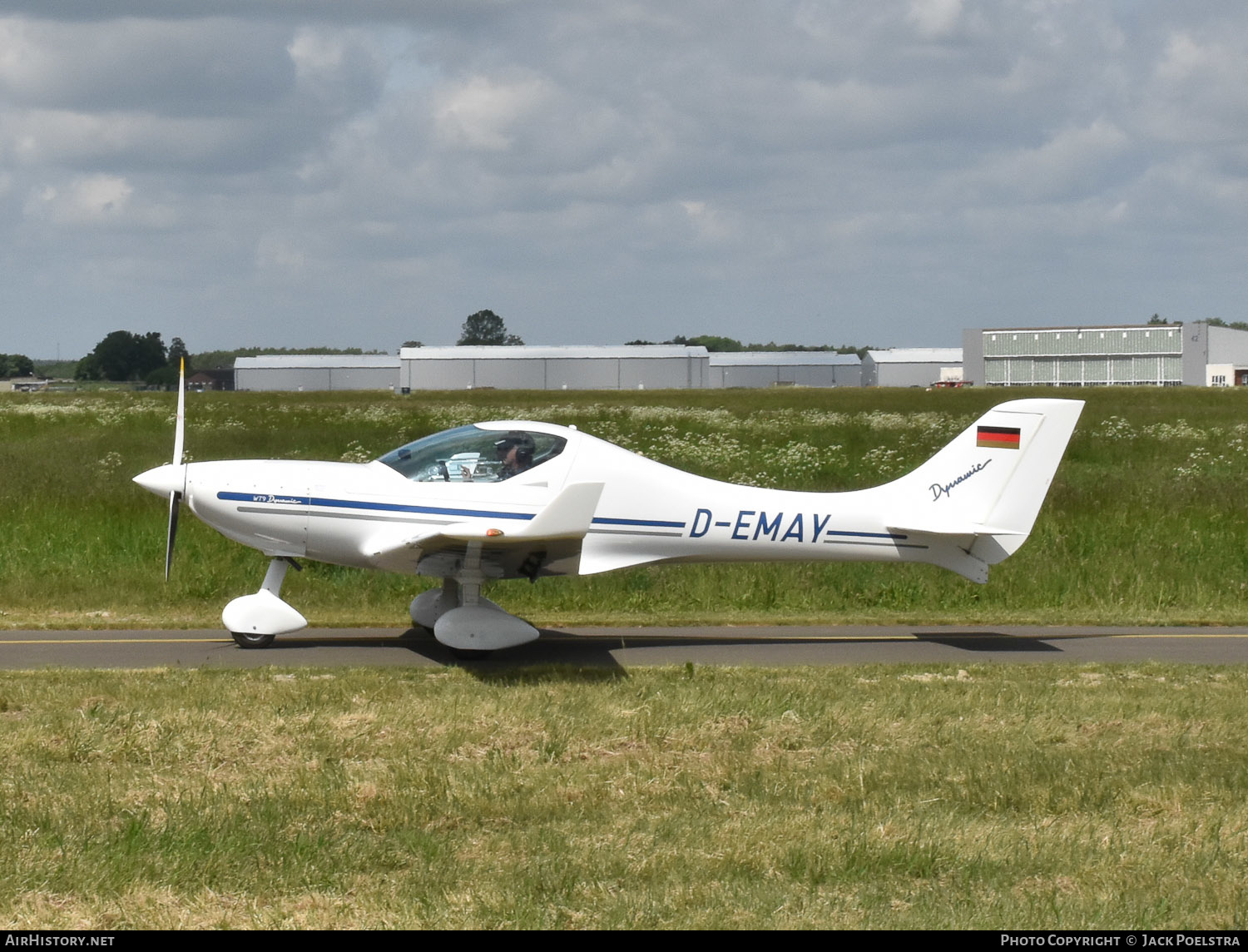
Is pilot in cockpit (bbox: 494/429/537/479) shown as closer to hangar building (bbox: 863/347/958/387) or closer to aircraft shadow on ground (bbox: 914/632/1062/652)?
aircraft shadow on ground (bbox: 914/632/1062/652)

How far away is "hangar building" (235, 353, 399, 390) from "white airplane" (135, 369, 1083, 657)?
348 feet

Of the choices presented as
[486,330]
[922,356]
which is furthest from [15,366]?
[922,356]

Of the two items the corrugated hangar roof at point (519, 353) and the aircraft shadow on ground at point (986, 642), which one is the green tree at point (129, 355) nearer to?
the corrugated hangar roof at point (519, 353)

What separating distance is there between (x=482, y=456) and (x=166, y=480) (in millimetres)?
2828

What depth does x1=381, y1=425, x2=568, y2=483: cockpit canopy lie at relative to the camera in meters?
11.2

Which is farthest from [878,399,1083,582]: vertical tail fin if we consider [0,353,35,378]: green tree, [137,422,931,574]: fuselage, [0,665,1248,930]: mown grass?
[0,353,35,378]: green tree

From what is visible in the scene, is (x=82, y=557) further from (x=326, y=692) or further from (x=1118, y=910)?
(x=1118, y=910)

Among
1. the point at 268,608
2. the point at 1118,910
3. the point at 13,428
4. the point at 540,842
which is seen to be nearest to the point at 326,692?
the point at 268,608

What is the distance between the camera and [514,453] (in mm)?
11250

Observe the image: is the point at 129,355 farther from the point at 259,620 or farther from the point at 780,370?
the point at 259,620

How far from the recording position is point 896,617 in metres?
14.1

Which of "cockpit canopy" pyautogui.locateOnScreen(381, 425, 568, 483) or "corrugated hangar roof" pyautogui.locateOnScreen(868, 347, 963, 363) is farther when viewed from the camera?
"corrugated hangar roof" pyautogui.locateOnScreen(868, 347, 963, 363)

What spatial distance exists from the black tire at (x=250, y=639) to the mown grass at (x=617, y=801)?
1.41 meters

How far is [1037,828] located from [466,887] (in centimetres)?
283
